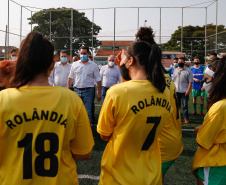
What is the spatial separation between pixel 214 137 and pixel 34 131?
1408mm

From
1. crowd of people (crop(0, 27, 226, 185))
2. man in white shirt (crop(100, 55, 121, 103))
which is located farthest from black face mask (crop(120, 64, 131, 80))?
man in white shirt (crop(100, 55, 121, 103))

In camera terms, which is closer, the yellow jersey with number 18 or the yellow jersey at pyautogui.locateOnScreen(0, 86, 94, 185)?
the yellow jersey at pyautogui.locateOnScreen(0, 86, 94, 185)

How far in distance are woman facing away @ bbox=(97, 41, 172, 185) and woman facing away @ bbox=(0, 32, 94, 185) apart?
309 millimetres

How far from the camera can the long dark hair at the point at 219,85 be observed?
6.66ft

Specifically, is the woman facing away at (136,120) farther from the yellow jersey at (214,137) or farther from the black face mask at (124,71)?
the yellow jersey at (214,137)

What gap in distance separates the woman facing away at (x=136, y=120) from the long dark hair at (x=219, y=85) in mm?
524

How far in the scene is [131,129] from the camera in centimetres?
168

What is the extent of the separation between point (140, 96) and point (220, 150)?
890 mm

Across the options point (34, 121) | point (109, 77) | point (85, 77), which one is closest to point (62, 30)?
point (109, 77)

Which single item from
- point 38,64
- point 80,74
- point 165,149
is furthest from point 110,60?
point 38,64

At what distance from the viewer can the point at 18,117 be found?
1.39m

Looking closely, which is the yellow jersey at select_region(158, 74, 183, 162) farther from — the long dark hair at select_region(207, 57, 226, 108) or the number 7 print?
the number 7 print

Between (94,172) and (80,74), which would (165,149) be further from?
(80,74)

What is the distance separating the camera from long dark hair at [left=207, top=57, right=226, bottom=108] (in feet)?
6.66
